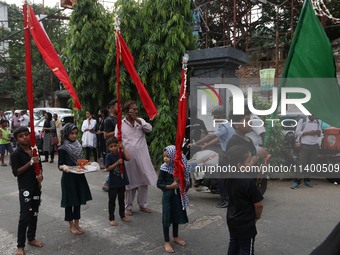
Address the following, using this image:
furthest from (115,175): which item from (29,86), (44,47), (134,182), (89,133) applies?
(89,133)

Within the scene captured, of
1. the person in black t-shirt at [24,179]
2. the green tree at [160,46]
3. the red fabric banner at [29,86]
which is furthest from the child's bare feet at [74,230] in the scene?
Answer: the green tree at [160,46]

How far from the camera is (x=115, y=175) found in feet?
16.9

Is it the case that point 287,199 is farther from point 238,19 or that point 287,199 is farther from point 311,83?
point 238,19

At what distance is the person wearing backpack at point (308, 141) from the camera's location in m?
7.45

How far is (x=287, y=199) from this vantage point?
649cm

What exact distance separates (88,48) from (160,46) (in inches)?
93.8

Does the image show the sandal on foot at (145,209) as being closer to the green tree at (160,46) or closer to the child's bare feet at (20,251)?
the child's bare feet at (20,251)

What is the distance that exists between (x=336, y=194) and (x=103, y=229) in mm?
4459

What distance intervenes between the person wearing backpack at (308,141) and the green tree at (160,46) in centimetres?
308

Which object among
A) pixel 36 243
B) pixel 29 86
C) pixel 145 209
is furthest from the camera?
pixel 145 209

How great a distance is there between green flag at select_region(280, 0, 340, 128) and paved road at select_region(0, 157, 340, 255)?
1.83 m

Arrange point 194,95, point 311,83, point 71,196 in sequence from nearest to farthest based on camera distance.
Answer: point 311,83
point 71,196
point 194,95

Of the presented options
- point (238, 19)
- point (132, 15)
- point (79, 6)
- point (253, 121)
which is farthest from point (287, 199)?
point (238, 19)

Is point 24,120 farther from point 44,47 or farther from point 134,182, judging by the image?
point 44,47
